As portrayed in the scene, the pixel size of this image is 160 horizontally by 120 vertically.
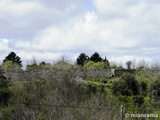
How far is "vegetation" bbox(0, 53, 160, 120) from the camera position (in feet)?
70.3

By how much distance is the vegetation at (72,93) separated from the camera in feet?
70.3

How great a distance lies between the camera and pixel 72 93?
2798cm

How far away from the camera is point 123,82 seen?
31.0 meters

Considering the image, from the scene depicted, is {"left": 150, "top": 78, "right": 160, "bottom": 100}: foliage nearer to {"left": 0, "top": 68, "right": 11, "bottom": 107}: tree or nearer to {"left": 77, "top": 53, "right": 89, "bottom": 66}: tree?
{"left": 0, "top": 68, "right": 11, "bottom": 107}: tree

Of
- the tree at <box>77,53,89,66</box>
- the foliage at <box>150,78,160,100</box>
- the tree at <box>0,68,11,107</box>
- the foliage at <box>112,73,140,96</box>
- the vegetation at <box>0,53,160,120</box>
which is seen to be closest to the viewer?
the vegetation at <box>0,53,160,120</box>

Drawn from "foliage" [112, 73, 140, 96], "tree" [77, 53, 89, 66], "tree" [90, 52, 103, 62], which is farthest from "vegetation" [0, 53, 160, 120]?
"tree" [90, 52, 103, 62]

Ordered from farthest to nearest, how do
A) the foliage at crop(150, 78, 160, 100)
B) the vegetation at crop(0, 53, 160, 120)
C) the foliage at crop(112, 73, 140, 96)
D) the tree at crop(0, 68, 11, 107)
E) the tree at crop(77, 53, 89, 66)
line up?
the tree at crop(77, 53, 89, 66) < the foliage at crop(150, 78, 160, 100) < the foliage at crop(112, 73, 140, 96) < the tree at crop(0, 68, 11, 107) < the vegetation at crop(0, 53, 160, 120)

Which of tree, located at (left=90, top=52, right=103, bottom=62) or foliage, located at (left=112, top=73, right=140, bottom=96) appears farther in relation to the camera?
tree, located at (left=90, top=52, right=103, bottom=62)

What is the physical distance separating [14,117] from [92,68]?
1659 cm

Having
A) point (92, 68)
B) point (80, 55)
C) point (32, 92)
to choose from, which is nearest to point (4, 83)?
point (32, 92)

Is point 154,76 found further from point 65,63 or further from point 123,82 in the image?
point 65,63

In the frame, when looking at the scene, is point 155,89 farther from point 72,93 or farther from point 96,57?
point 96,57

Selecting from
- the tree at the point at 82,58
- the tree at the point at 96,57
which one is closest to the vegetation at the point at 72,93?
the tree at the point at 82,58

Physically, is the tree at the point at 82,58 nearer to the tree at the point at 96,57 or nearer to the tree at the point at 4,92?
the tree at the point at 96,57
